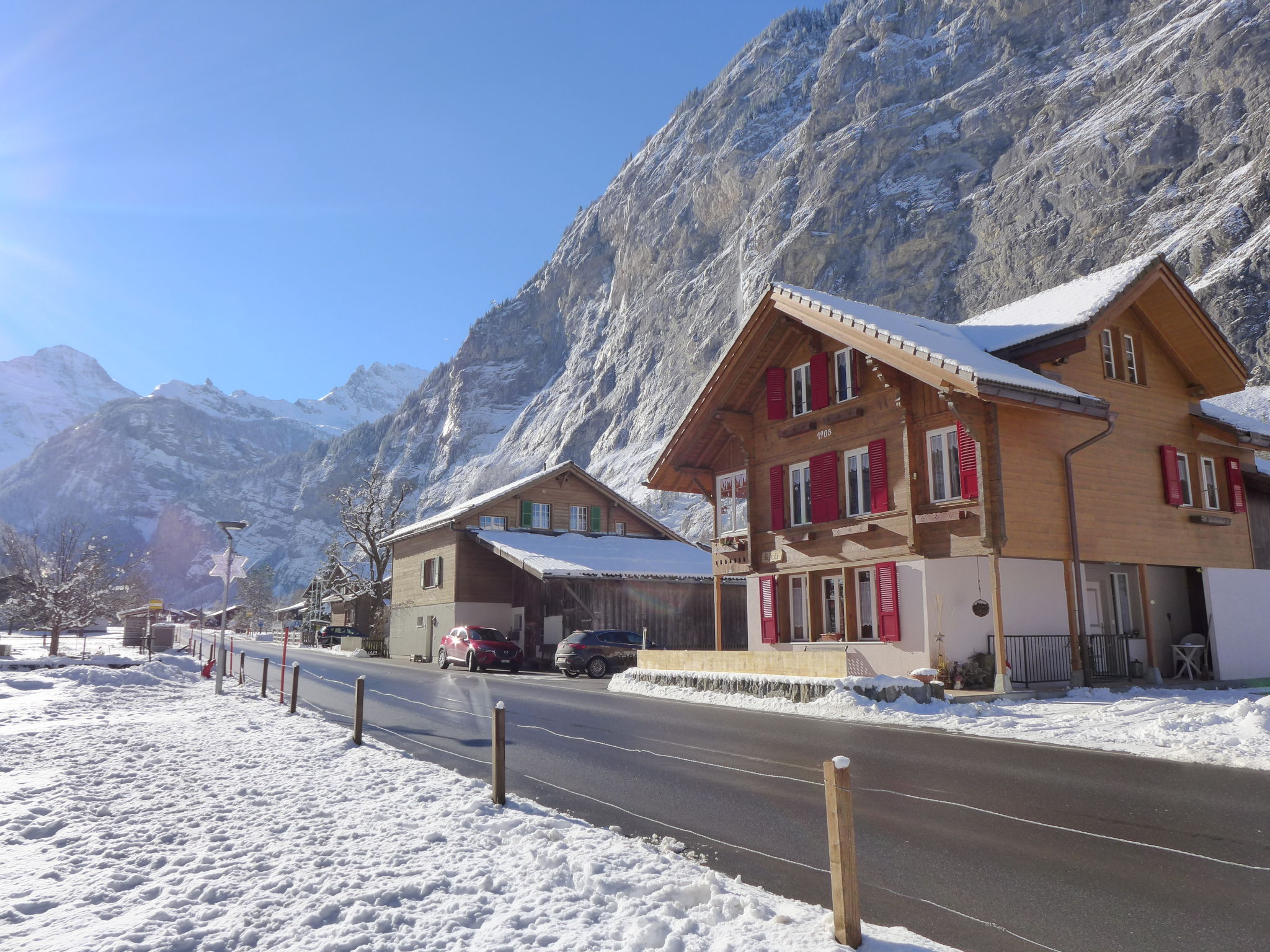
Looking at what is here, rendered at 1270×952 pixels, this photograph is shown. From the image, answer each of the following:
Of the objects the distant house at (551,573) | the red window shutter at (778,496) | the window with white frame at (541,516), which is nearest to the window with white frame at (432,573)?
the distant house at (551,573)

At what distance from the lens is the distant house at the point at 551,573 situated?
36375 mm

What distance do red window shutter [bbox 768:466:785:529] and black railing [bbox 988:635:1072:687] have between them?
7.19 metres

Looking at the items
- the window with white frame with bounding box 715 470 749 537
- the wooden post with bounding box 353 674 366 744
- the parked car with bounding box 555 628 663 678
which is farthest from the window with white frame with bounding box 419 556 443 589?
the wooden post with bounding box 353 674 366 744

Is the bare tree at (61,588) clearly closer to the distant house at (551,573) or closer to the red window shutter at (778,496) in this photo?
the distant house at (551,573)

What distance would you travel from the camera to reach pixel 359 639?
55.6 meters

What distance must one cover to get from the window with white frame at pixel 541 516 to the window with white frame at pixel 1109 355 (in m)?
27.9

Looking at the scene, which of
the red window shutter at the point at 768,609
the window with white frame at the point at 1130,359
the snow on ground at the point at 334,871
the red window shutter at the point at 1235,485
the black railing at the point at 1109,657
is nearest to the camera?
the snow on ground at the point at 334,871

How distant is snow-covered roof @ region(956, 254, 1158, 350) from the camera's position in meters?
21.3

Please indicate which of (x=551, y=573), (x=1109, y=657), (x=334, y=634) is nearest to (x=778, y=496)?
(x=1109, y=657)

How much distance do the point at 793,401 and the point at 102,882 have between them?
22318mm

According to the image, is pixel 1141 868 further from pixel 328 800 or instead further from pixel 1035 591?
pixel 1035 591

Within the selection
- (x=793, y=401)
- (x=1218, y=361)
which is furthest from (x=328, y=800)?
(x=1218, y=361)

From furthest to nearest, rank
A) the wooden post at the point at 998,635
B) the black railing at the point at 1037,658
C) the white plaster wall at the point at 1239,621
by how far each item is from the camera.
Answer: the white plaster wall at the point at 1239,621, the black railing at the point at 1037,658, the wooden post at the point at 998,635

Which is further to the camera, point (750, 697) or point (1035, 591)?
point (1035, 591)
